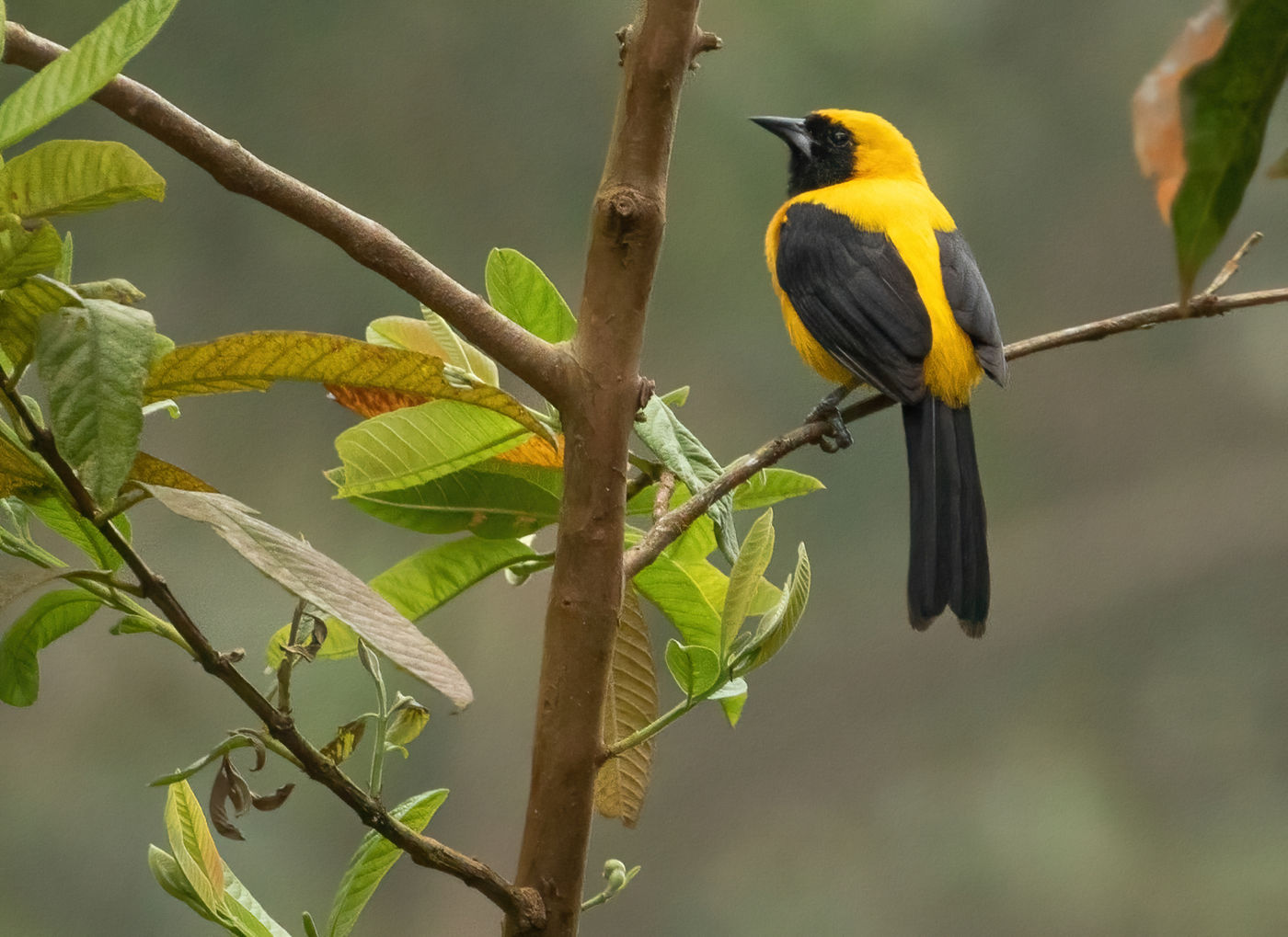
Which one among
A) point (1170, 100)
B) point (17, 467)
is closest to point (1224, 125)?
point (1170, 100)

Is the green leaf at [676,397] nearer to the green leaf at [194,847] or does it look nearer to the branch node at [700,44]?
the branch node at [700,44]

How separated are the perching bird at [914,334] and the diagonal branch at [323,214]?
58 centimetres

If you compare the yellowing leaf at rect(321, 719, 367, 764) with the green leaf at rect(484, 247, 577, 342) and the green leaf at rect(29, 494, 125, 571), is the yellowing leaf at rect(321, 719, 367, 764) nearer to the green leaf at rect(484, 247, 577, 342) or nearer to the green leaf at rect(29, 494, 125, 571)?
the green leaf at rect(29, 494, 125, 571)

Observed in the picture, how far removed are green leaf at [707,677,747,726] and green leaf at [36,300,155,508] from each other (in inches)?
10.1

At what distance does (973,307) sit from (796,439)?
2.70ft

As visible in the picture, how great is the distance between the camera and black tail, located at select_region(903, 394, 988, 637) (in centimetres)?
111

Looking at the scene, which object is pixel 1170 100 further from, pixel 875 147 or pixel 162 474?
pixel 875 147

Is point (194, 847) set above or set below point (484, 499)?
below

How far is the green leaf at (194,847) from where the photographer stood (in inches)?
20.3

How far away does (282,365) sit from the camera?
478 millimetres

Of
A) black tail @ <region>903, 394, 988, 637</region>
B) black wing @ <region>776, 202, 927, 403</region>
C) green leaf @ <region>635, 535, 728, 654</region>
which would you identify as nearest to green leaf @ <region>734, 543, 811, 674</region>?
green leaf @ <region>635, 535, 728, 654</region>

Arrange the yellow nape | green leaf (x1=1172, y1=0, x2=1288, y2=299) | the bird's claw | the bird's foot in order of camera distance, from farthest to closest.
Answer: the yellow nape → the bird's foot → the bird's claw → green leaf (x1=1172, y1=0, x2=1288, y2=299)

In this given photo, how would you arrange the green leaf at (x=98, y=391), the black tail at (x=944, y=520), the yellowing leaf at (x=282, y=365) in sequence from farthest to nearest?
the black tail at (x=944, y=520) → the yellowing leaf at (x=282, y=365) → the green leaf at (x=98, y=391)

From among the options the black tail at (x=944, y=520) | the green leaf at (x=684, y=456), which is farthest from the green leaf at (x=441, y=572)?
the black tail at (x=944, y=520)
